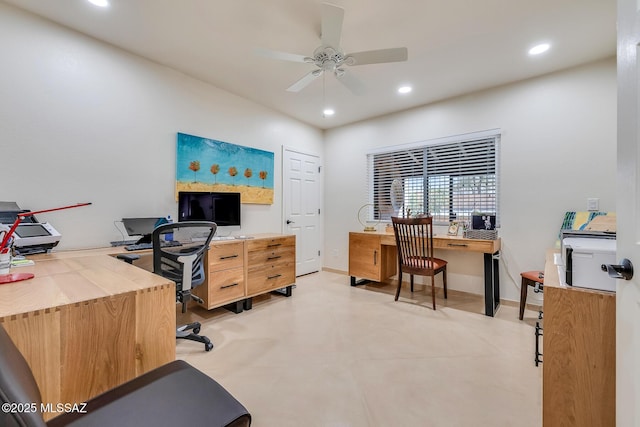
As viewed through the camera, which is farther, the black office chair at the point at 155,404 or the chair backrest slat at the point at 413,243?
the chair backrest slat at the point at 413,243

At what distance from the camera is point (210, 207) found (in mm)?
3000

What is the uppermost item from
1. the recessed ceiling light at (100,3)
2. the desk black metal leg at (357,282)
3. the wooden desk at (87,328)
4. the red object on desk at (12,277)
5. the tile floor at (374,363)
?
the recessed ceiling light at (100,3)

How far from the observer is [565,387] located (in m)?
1.07

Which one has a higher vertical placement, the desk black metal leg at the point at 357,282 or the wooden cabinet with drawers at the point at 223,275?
the wooden cabinet with drawers at the point at 223,275

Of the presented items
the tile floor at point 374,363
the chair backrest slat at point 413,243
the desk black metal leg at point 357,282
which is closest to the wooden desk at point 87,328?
the tile floor at point 374,363

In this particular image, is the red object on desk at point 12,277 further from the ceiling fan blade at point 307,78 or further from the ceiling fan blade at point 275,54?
the ceiling fan blade at point 307,78

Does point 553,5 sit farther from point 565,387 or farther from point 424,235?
point 565,387

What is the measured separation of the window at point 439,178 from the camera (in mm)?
3297

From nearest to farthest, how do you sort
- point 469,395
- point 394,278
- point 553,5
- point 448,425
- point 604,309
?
point 604,309, point 448,425, point 469,395, point 553,5, point 394,278

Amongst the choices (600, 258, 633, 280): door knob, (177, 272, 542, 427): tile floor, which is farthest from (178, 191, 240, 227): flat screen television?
(600, 258, 633, 280): door knob

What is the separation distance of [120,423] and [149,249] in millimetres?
1823

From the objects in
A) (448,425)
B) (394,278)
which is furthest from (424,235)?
(448,425)

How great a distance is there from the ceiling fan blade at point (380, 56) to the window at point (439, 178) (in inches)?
72.4

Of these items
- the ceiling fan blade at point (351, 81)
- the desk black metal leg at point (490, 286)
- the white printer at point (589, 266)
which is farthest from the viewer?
the desk black metal leg at point (490, 286)
